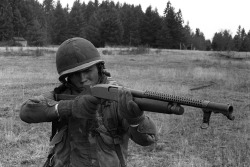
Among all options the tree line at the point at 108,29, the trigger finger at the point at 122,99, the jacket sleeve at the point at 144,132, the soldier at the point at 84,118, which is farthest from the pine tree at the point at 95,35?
the trigger finger at the point at 122,99

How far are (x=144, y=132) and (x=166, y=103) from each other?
0.48m

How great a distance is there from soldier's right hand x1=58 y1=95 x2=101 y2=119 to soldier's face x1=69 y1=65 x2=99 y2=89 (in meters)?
0.27

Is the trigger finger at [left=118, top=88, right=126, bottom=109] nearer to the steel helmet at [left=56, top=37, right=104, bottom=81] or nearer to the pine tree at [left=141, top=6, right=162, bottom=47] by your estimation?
the steel helmet at [left=56, top=37, right=104, bottom=81]

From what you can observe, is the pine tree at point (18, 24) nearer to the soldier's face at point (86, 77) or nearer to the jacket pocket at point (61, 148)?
the soldier's face at point (86, 77)

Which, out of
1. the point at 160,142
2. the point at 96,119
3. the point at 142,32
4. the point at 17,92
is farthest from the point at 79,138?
the point at 142,32

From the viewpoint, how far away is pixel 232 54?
37.0 meters

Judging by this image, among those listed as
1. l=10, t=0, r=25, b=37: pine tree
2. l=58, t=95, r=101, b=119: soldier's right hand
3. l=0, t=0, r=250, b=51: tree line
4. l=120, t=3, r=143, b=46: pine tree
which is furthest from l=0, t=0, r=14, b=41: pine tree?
l=58, t=95, r=101, b=119: soldier's right hand

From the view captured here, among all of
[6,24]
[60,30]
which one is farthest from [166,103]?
[60,30]

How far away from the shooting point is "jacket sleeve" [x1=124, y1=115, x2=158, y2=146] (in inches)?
109

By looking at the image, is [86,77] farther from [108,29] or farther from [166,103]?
Answer: [108,29]

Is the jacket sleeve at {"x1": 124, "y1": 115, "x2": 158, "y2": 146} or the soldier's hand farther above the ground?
the soldier's hand

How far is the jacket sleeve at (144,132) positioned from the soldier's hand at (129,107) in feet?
0.36

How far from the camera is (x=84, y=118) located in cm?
306

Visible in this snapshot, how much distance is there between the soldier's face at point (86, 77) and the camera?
329cm
